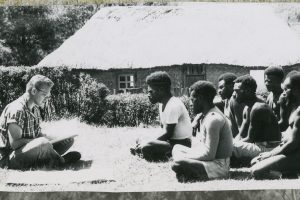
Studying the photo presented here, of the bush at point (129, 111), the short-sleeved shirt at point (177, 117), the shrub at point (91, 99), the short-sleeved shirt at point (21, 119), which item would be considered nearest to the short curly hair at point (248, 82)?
the short-sleeved shirt at point (177, 117)

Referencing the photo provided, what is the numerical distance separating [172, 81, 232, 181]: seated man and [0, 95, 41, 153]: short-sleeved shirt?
1437 millimetres

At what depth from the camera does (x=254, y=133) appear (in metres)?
4.51

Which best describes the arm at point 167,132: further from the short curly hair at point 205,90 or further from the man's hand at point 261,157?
A: the man's hand at point 261,157

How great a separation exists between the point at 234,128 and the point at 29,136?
208cm

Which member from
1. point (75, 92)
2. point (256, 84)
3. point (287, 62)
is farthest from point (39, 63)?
point (287, 62)

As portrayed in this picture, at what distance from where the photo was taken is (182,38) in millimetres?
4539

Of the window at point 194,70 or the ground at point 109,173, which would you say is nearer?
the ground at point 109,173

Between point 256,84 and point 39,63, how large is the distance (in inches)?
84.4

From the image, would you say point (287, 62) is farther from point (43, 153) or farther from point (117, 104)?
point (43, 153)

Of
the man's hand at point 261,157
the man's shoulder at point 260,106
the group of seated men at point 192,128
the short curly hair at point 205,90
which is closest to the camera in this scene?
the short curly hair at point 205,90

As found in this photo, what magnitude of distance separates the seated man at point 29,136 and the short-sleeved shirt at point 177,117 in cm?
94

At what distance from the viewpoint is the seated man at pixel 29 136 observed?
Answer: 4.36 metres

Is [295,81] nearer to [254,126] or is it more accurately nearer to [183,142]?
[254,126]

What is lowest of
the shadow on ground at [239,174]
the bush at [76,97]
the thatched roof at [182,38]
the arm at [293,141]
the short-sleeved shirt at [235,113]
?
the shadow on ground at [239,174]
